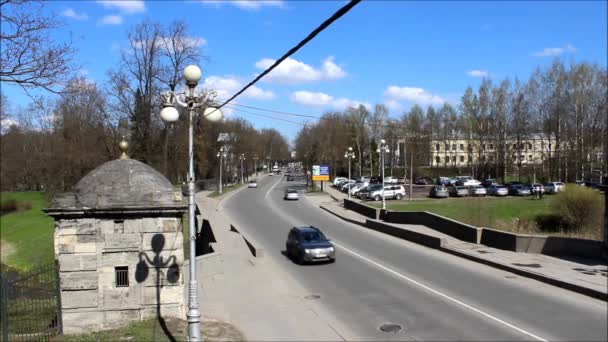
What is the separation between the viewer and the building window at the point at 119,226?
451 inches

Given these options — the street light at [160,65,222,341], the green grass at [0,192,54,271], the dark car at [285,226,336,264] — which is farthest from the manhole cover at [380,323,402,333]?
the green grass at [0,192,54,271]

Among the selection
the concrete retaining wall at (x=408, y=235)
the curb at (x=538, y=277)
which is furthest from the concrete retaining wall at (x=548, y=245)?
the concrete retaining wall at (x=408, y=235)

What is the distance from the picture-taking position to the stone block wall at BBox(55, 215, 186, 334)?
11.3m

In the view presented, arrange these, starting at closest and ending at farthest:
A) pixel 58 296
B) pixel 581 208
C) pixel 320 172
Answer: pixel 58 296
pixel 581 208
pixel 320 172

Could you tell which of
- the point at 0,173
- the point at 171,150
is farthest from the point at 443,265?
the point at 0,173

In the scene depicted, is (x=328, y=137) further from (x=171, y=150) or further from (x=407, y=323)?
(x=407, y=323)

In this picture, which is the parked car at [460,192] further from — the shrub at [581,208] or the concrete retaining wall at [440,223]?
the shrub at [581,208]

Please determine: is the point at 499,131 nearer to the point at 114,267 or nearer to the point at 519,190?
the point at 519,190

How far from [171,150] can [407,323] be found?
47.9 meters

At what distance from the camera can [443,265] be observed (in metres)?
20.3

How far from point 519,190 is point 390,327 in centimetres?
5083

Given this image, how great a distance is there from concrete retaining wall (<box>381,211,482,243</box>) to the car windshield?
771 centimetres

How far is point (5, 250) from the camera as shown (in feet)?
141

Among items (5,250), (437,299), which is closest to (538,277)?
(437,299)
